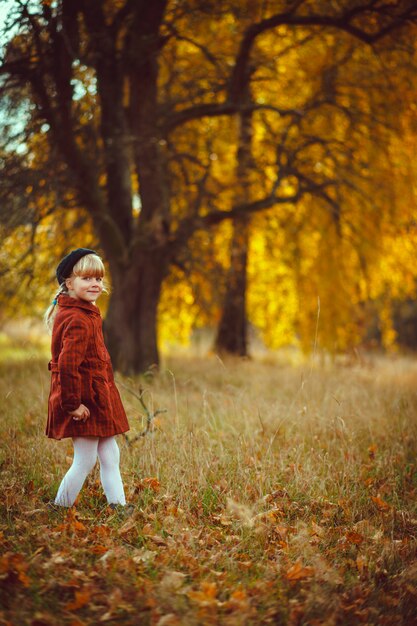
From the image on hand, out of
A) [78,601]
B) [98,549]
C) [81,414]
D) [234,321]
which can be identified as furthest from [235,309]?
[78,601]

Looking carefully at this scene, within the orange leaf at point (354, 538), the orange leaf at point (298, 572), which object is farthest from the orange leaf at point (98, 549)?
the orange leaf at point (354, 538)

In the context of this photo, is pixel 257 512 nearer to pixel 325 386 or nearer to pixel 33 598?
pixel 33 598

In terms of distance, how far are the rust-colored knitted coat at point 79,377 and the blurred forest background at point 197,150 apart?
3.42 metres

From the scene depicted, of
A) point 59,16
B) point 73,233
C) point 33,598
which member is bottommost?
point 33,598

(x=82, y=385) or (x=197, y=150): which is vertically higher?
(x=197, y=150)

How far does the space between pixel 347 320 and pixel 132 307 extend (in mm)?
3780

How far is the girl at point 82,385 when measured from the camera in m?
3.04

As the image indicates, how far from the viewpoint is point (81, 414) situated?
3037 millimetres

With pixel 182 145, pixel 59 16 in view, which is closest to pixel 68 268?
pixel 59 16

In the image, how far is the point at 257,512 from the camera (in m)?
3.48

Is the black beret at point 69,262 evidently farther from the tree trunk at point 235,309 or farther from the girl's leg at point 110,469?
the tree trunk at point 235,309

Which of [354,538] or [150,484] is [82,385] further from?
[354,538]

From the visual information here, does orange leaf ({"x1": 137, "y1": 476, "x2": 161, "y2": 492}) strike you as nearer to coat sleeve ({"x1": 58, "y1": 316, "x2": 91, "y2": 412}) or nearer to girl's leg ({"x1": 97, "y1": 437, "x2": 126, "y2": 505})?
girl's leg ({"x1": 97, "y1": 437, "x2": 126, "y2": 505})

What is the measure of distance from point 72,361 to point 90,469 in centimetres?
68
